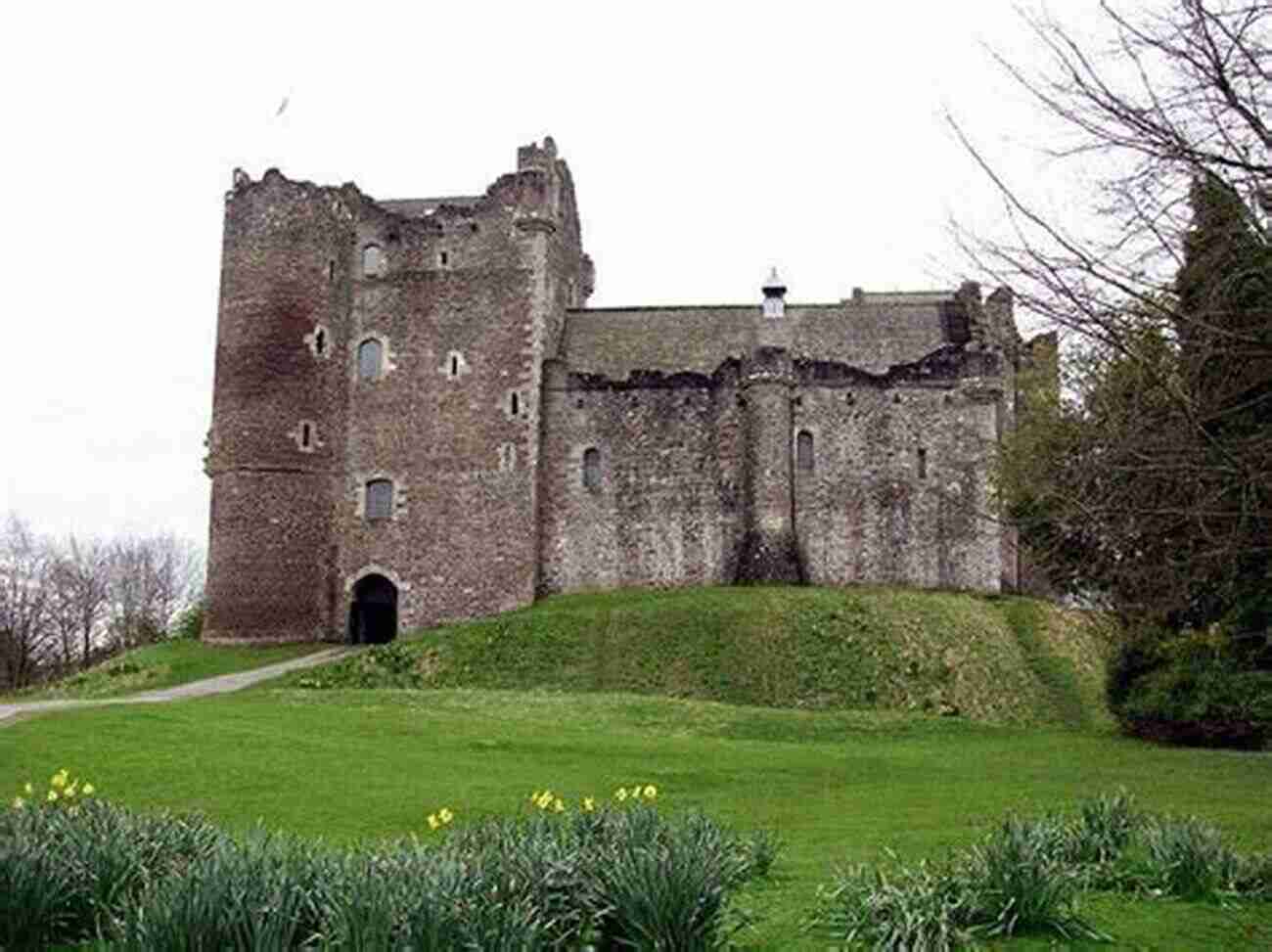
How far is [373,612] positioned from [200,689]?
37.3 feet

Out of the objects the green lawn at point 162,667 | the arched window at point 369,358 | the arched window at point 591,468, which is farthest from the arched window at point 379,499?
the arched window at point 591,468

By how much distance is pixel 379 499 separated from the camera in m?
47.5

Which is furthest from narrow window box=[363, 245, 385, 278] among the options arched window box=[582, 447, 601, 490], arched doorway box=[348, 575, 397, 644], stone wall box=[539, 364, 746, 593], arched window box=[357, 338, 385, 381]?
arched doorway box=[348, 575, 397, 644]

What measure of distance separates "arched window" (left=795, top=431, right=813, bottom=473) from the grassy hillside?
4.93 metres

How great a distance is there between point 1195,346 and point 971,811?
31.7 feet

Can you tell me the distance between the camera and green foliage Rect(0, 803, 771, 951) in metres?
8.35

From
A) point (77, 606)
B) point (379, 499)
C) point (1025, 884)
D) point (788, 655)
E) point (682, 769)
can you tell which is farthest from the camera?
point (77, 606)

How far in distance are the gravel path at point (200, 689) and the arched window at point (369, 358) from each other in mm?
9256

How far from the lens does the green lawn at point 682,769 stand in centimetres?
1478

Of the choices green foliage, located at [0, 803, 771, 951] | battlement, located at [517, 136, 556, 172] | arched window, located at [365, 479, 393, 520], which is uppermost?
battlement, located at [517, 136, 556, 172]

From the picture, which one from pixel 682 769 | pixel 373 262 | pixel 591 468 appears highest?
pixel 373 262

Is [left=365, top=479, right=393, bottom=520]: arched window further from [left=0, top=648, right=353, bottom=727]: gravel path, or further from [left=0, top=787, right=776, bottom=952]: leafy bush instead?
[left=0, top=787, right=776, bottom=952]: leafy bush

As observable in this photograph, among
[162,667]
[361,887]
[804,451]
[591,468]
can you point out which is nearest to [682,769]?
[361,887]

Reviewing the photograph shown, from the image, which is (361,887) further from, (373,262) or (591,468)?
(373,262)
